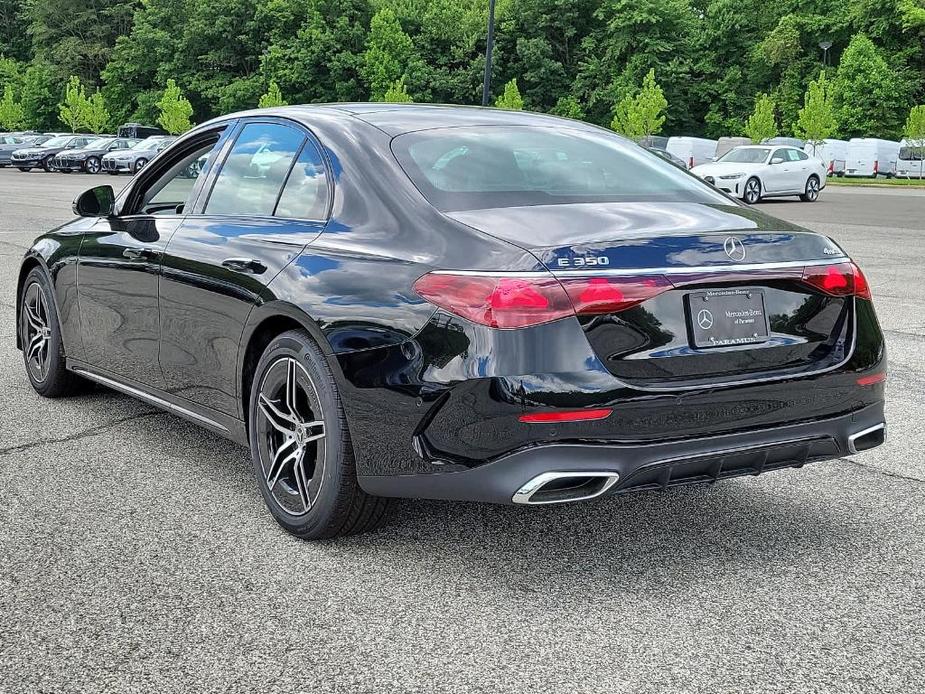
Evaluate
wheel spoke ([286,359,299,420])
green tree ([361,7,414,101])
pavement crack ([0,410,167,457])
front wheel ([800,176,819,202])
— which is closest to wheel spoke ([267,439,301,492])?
wheel spoke ([286,359,299,420])

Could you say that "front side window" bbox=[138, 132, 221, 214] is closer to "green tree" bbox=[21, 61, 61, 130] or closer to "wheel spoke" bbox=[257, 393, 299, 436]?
"wheel spoke" bbox=[257, 393, 299, 436]

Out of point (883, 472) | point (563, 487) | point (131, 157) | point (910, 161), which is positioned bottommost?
point (910, 161)

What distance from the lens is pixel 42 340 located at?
628 cm

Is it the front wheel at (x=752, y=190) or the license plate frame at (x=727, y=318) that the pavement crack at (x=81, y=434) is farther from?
the front wheel at (x=752, y=190)

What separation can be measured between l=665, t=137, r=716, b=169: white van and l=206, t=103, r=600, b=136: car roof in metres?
47.5

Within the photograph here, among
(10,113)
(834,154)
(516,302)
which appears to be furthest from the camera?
(10,113)

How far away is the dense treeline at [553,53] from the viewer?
7019 cm

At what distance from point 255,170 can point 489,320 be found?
1.73m

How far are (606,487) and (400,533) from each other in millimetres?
994

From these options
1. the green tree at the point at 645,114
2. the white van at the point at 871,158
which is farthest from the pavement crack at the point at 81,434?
the green tree at the point at 645,114

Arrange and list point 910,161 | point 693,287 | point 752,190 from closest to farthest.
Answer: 1. point 693,287
2. point 752,190
3. point 910,161

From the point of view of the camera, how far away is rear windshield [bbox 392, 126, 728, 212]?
13.1ft

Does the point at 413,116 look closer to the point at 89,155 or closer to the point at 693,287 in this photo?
the point at 693,287

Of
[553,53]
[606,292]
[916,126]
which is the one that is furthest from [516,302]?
[553,53]
